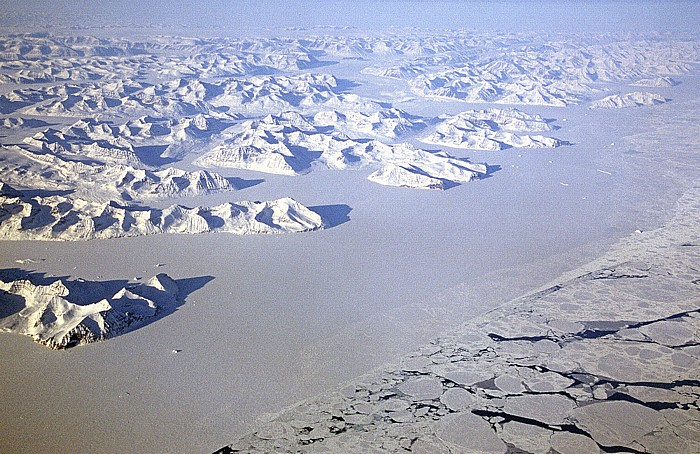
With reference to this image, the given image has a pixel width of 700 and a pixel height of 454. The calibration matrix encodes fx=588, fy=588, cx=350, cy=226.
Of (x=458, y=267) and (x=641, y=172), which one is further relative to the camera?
(x=641, y=172)

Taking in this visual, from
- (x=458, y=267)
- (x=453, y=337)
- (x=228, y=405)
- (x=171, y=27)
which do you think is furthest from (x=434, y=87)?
(x=171, y=27)

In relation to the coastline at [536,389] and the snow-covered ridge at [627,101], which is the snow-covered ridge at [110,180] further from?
the snow-covered ridge at [627,101]

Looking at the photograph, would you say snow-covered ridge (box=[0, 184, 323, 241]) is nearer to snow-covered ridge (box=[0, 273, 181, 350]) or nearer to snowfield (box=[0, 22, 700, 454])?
snowfield (box=[0, 22, 700, 454])

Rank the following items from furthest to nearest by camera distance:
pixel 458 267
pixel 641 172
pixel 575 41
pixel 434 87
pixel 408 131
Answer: pixel 575 41 → pixel 434 87 → pixel 408 131 → pixel 641 172 → pixel 458 267

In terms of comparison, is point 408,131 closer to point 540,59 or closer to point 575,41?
point 540,59

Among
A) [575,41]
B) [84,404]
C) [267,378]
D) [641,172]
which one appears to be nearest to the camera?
[84,404]

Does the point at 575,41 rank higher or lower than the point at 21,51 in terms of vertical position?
higher
